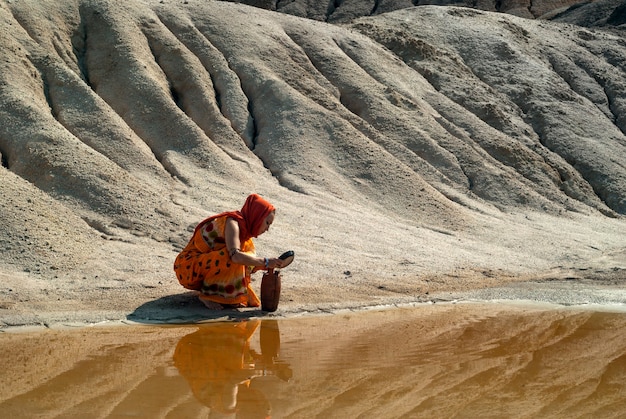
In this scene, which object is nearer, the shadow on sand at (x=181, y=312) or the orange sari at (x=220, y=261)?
the shadow on sand at (x=181, y=312)

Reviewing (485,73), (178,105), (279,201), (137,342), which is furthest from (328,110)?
(137,342)

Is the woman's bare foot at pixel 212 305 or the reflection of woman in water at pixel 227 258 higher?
the reflection of woman in water at pixel 227 258

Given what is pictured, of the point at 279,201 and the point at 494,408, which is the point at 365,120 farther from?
the point at 494,408

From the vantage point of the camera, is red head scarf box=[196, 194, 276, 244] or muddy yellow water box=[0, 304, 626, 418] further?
red head scarf box=[196, 194, 276, 244]

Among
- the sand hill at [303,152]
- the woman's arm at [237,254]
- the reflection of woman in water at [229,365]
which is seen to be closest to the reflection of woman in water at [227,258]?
the woman's arm at [237,254]

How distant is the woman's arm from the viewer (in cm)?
730

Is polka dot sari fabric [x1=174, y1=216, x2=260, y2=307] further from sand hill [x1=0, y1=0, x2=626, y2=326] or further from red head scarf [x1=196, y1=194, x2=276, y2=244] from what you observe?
Answer: sand hill [x1=0, y1=0, x2=626, y2=326]

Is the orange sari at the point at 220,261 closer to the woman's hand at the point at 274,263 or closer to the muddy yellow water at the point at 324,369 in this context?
the woman's hand at the point at 274,263

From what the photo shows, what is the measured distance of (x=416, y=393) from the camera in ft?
16.9

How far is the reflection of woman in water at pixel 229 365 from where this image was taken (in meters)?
4.79

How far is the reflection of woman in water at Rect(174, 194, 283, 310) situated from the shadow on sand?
10 cm

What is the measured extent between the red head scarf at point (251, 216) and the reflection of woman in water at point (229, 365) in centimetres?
80

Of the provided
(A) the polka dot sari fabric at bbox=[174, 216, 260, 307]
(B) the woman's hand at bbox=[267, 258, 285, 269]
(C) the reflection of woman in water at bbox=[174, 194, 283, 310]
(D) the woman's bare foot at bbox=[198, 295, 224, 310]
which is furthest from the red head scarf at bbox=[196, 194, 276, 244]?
(D) the woman's bare foot at bbox=[198, 295, 224, 310]

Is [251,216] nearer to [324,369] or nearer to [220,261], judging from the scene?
[220,261]
